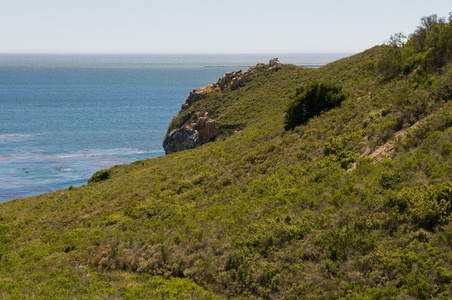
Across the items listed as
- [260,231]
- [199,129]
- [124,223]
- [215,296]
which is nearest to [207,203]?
[124,223]

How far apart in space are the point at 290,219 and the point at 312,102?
19660 mm

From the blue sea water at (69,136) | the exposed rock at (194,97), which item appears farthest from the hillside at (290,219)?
the exposed rock at (194,97)

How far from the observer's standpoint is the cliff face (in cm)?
6100

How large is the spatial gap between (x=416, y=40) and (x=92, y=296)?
35211 millimetres

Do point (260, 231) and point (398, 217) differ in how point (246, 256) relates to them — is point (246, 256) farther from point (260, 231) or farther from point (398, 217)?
point (398, 217)

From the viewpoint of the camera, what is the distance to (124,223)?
2439 cm

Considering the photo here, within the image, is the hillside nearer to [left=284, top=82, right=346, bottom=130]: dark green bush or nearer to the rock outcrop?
[left=284, top=82, right=346, bottom=130]: dark green bush

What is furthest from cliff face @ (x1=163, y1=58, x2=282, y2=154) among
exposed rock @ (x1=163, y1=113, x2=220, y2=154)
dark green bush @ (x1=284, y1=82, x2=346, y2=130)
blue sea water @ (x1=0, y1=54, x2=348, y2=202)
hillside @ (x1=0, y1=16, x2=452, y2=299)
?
hillside @ (x1=0, y1=16, x2=452, y2=299)

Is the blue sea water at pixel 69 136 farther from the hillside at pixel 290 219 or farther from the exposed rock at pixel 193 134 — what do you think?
the hillside at pixel 290 219

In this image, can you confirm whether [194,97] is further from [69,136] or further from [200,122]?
[69,136]

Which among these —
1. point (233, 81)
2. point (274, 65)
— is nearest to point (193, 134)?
point (233, 81)

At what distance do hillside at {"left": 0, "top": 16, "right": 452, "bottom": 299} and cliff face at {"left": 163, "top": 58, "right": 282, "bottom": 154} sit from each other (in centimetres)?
2568

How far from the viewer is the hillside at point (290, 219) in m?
13.9

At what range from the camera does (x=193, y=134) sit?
64250 millimetres
